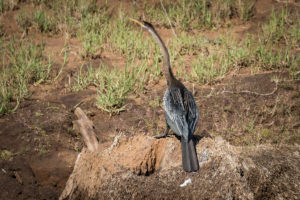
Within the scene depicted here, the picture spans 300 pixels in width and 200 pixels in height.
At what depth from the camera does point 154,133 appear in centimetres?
456

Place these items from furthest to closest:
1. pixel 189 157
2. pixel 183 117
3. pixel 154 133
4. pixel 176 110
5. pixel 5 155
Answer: pixel 154 133 → pixel 5 155 → pixel 176 110 → pixel 183 117 → pixel 189 157

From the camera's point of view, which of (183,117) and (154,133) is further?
(154,133)

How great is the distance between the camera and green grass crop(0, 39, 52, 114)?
4.72m

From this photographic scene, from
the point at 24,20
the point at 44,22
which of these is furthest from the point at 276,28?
the point at 24,20

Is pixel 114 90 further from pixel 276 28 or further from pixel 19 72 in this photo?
pixel 276 28

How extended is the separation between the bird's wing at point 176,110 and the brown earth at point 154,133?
150mm

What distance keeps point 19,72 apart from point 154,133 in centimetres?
225

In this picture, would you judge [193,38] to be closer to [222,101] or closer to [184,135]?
[222,101]

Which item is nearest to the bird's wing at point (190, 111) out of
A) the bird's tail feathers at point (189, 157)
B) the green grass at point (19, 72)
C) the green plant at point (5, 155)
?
the bird's tail feathers at point (189, 157)

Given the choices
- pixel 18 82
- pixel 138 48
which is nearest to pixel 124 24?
pixel 138 48

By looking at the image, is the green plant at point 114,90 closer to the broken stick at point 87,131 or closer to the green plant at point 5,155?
the broken stick at point 87,131

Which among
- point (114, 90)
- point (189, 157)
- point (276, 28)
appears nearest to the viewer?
point (189, 157)

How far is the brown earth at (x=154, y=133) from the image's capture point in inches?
108

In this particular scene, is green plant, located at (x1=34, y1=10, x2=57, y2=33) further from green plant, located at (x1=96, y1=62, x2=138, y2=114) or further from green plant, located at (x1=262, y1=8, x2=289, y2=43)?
green plant, located at (x1=262, y1=8, x2=289, y2=43)
